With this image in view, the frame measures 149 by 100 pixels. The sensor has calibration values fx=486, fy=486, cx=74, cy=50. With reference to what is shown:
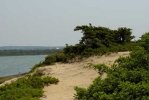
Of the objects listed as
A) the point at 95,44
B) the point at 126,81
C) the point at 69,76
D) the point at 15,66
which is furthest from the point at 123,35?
the point at 15,66

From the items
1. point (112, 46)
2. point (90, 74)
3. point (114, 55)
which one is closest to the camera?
point (90, 74)

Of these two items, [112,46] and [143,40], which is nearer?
[143,40]

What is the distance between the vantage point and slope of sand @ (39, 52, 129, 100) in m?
14.8

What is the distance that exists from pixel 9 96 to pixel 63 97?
5.41 ft

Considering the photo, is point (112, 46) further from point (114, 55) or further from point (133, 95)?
point (133, 95)

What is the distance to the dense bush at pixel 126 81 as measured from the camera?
7.80 m

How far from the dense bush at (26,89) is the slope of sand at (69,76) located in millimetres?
238

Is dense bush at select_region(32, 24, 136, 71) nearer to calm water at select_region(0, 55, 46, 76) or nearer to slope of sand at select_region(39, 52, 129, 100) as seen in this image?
slope of sand at select_region(39, 52, 129, 100)

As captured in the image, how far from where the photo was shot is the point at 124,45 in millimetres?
23016

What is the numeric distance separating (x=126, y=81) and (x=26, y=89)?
22.0 ft

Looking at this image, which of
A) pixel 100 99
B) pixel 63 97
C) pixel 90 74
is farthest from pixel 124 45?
pixel 100 99

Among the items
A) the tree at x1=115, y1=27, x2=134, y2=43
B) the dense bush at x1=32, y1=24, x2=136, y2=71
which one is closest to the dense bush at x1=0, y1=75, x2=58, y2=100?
the dense bush at x1=32, y1=24, x2=136, y2=71

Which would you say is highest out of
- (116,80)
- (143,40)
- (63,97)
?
(143,40)

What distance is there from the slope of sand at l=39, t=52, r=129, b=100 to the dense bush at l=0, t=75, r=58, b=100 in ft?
0.78
